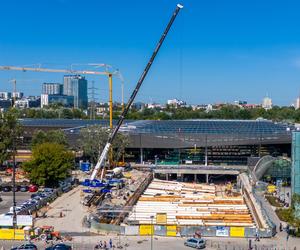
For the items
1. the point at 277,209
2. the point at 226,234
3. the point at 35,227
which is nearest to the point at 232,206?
the point at 277,209

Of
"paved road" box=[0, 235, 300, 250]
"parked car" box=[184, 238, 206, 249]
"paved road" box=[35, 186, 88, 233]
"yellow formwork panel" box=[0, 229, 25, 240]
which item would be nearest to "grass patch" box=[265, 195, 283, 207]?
"paved road" box=[0, 235, 300, 250]

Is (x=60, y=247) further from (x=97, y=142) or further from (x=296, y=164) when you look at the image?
(x=97, y=142)

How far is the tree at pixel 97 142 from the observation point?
5097cm

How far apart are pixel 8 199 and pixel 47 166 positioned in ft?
13.4

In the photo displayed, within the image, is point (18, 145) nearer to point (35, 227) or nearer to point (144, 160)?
point (144, 160)

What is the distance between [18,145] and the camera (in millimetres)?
62344

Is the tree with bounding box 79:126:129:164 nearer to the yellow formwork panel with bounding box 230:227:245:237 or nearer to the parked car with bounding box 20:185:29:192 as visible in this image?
the parked car with bounding box 20:185:29:192

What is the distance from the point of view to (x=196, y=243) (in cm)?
2345

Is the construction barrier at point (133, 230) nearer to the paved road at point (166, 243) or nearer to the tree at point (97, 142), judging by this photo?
the paved road at point (166, 243)

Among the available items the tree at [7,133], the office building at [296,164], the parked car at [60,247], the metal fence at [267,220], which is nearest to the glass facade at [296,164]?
the office building at [296,164]

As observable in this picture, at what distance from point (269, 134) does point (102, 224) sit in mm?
36798

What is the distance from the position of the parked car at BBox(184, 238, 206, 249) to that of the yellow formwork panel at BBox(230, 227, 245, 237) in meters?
2.26

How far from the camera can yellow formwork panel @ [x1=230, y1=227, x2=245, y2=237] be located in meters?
25.4

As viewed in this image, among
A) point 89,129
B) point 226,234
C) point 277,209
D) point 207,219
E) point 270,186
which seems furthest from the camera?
point 89,129
